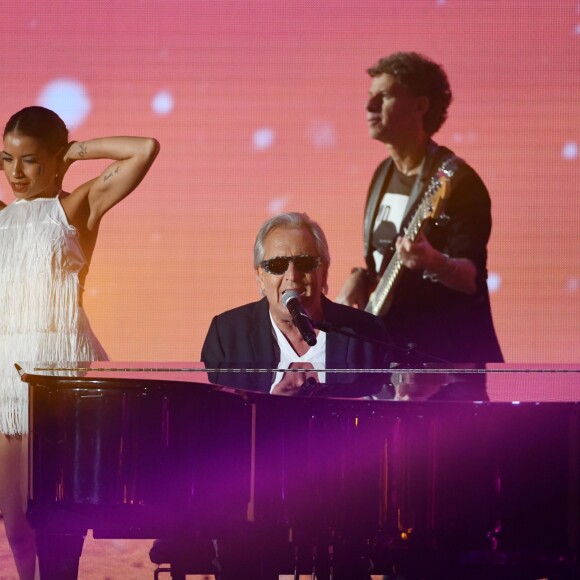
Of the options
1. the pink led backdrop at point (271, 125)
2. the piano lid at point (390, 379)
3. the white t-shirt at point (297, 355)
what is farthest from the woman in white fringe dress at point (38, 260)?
the white t-shirt at point (297, 355)

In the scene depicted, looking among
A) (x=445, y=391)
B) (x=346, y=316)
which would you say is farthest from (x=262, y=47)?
(x=445, y=391)

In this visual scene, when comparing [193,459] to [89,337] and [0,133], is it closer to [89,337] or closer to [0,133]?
[89,337]

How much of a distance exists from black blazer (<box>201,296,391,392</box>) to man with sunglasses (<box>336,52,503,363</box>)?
579 mm

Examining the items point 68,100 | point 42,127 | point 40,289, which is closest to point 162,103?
point 68,100

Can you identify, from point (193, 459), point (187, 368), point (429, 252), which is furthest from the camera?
point (429, 252)

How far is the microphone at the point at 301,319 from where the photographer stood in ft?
8.79

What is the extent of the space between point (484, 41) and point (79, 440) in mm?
2377

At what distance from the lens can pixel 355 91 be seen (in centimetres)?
429

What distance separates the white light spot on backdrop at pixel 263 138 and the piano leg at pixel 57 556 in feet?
6.15

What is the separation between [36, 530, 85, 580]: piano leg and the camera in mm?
2953

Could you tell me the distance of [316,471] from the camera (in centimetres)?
260

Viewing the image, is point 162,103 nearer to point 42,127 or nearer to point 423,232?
point 42,127

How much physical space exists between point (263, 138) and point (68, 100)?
2.52 feet

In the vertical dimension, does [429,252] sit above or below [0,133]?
below
